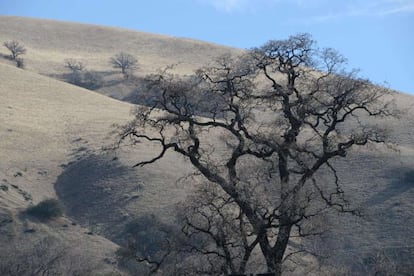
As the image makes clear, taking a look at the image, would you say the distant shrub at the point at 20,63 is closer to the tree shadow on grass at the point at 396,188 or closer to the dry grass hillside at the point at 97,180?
the dry grass hillside at the point at 97,180

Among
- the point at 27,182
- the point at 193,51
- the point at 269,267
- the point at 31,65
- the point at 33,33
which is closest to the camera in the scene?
the point at 269,267

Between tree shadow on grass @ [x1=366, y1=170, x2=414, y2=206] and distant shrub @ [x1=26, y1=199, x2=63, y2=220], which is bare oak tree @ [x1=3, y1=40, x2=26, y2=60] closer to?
distant shrub @ [x1=26, y1=199, x2=63, y2=220]

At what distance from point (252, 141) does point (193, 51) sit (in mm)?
105374

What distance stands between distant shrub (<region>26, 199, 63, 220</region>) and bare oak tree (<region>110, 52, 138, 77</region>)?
63567 mm

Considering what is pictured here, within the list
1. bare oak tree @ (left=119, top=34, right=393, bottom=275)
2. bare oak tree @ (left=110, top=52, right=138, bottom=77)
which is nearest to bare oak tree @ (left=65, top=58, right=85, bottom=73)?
bare oak tree @ (left=110, top=52, right=138, bottom=77)

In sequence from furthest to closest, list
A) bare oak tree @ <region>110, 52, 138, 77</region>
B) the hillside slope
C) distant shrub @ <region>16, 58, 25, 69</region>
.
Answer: the hillside slope → bare oak tree @ <region>110, 52, 138, 77</region> → distant shrub @ <region>16, 58, 25, 69</region>

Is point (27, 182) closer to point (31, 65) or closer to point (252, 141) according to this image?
point (252, 141)

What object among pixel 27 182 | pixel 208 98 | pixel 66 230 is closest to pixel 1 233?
pixel 66 230

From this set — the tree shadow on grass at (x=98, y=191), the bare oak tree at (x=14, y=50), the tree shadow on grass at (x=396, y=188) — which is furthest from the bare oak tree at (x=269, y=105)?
the bare oak tree at (x=14, y=50)

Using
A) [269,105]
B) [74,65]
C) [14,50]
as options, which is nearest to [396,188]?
[269,105]

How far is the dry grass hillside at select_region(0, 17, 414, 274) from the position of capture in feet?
140

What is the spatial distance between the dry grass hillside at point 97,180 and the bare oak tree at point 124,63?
20.7 metres

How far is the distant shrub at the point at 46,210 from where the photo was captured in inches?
1796

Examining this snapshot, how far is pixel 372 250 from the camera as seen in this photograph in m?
42.3
